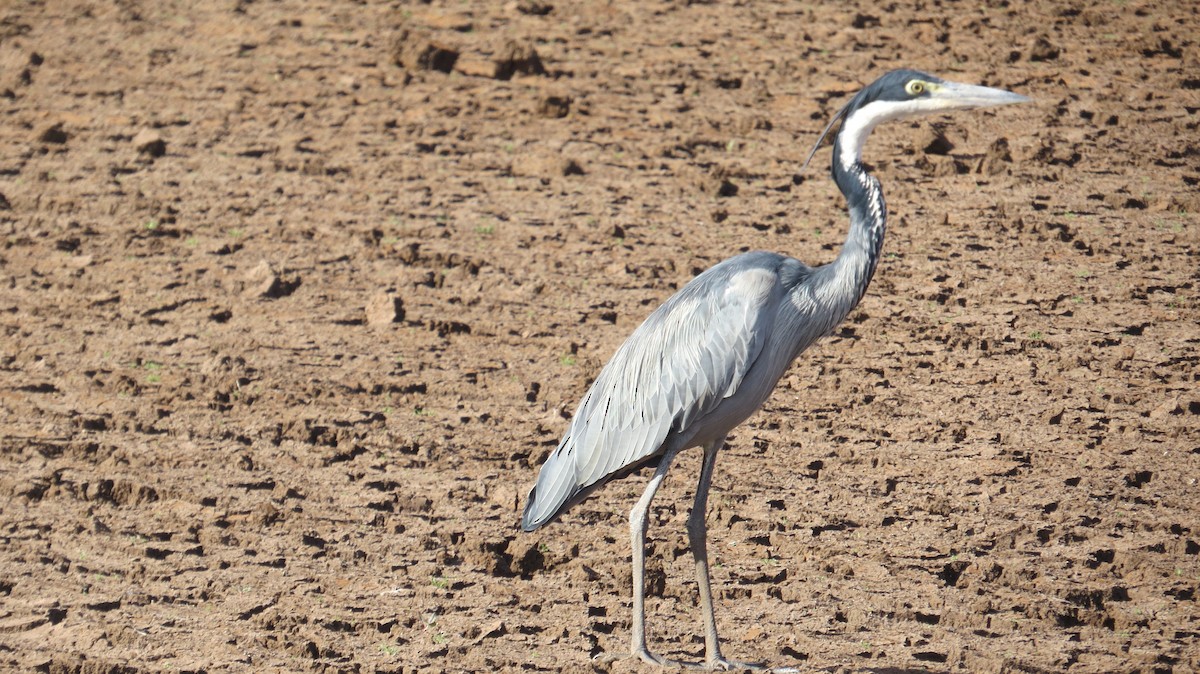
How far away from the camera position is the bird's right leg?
5113 millimetres

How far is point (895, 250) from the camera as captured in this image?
8.38 m

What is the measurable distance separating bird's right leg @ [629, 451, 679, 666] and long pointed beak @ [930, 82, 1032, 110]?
169cm

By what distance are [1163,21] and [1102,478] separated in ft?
17.0

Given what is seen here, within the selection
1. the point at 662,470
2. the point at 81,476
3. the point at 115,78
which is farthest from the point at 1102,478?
the point at 115,78

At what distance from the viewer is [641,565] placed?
5.23 m

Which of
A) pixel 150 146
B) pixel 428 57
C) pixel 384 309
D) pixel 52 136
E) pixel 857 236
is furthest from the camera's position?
pixel 428 57

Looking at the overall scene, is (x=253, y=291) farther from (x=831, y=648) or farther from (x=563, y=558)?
(x=831, y=648)

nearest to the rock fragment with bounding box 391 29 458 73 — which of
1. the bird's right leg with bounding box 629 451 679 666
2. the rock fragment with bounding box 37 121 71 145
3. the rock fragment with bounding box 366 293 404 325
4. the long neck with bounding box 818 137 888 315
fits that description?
the rock fragment with bounding box 37 121 71 145

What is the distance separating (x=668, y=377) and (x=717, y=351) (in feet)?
0.72

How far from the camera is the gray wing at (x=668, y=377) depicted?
522 cm

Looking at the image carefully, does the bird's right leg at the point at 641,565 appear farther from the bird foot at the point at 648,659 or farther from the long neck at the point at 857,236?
the long neck at the point at 857,236

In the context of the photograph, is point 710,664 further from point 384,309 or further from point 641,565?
point 384,309

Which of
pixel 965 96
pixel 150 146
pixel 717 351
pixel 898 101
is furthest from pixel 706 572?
pixel 150 146

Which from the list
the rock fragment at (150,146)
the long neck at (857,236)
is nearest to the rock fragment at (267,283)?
the rock fragment at (150,146)
